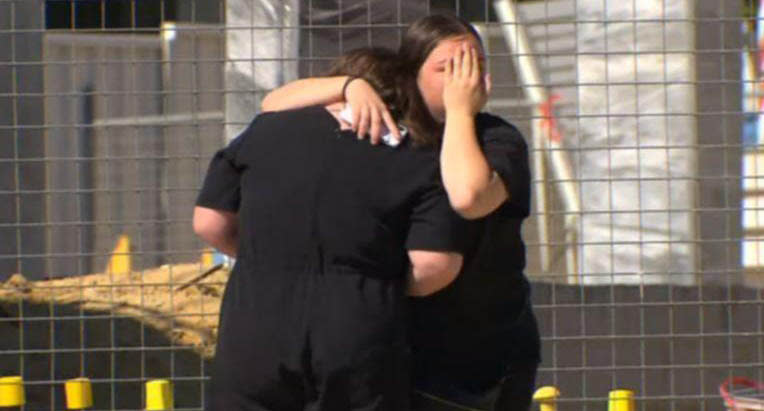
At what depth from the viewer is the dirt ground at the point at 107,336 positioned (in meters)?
6.42

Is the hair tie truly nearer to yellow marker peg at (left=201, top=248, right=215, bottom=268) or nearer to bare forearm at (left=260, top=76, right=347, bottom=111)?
bare forearm at (left=260, top=76, right=347, bottom=111)

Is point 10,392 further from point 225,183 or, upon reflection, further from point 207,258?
point 225,183

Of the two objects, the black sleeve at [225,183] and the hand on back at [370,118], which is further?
the black sleeve at [225,183]

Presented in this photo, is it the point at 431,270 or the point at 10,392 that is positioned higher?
the point at 431,270

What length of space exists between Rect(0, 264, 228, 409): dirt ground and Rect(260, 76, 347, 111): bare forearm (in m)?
2.66

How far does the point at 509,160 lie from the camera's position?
3572mm

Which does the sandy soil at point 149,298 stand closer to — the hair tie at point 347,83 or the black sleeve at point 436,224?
the hair tie at point 347,83

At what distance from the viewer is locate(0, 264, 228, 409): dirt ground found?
21.1 ft

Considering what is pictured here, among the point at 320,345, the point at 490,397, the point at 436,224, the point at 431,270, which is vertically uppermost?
the point at 436,224

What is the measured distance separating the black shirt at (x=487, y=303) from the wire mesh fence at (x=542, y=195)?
2608 mm

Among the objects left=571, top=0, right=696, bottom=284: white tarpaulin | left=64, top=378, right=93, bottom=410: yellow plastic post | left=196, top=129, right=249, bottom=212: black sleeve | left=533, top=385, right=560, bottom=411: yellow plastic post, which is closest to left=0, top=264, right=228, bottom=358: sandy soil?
left=64, top=378, right=93, bottom=410: yellow plastic post

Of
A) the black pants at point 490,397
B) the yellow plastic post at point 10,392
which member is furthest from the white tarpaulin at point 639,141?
the black pants at point 490,397

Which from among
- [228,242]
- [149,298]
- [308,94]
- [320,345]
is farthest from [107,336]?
[320,345]

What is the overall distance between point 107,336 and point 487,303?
317 centimetres
